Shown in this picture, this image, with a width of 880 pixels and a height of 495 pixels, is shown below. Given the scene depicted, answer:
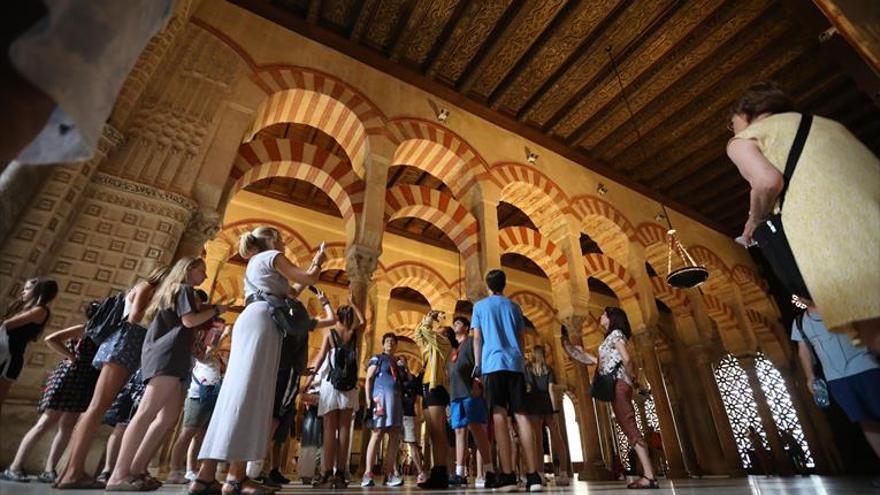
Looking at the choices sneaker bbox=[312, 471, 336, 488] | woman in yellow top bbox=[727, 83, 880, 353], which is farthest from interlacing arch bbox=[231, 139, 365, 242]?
woman in yellow top bbox=[727, 83, 880, 353]

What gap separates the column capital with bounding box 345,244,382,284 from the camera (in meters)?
4.96

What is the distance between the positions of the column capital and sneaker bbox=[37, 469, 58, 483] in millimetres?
2882

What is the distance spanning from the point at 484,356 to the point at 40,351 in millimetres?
3110

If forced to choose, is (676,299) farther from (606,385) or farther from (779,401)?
(606,385)

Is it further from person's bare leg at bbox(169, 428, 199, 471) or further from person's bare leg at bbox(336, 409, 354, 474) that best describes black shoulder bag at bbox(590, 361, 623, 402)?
person's bare leg at bbox(169, 428, 199, 471)

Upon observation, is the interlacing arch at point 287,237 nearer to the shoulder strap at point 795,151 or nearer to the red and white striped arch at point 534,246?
the red and white striped arch at point 534,246

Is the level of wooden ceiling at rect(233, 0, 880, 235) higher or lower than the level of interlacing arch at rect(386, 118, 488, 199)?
higher

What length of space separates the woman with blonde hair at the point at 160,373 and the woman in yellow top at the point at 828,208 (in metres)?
2.41

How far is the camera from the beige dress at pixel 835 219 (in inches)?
44.3

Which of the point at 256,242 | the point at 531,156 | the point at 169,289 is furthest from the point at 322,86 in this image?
the point at 169,289

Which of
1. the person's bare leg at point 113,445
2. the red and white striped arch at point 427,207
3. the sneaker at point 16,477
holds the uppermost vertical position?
the red and white striped arch at point 427,207

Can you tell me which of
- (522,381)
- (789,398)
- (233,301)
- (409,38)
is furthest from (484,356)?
(789,398)

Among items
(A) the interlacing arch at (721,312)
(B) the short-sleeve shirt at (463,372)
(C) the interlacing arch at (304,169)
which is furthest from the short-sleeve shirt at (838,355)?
(A) the interlacing arch at (721,312)

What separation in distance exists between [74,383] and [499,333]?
2640 millimetres
